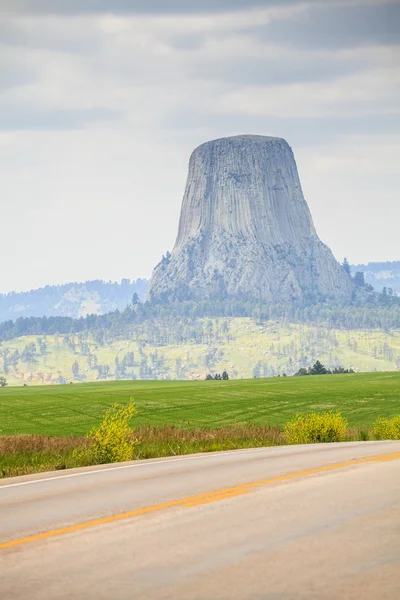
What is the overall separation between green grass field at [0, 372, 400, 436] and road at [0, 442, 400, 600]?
38.2 meters

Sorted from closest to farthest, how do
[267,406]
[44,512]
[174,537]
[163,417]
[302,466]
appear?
[174,537], [44,512], [302,466], [163,417], [267,406]

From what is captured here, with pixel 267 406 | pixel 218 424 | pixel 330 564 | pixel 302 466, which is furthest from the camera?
pixel 267 406

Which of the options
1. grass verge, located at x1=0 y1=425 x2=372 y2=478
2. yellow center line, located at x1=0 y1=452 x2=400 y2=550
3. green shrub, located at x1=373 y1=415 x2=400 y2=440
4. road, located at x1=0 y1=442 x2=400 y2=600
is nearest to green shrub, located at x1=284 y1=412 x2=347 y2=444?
grass verge, located at x1=0 y1=425 x2=372 y2=478

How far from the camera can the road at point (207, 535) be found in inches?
342

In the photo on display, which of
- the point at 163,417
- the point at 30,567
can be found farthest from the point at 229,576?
the point at 163,417

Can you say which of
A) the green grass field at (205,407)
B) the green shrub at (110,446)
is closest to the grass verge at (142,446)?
the green shrub at (110,446)

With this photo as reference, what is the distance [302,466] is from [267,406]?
180ft

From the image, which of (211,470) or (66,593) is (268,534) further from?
(211,470)

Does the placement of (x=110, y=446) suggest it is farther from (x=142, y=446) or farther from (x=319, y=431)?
(x=319, y=431)

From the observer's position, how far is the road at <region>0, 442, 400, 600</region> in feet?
28.5

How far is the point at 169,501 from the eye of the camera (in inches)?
551

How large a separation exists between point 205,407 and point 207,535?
62261 mm

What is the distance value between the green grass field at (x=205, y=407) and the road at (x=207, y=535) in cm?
3820

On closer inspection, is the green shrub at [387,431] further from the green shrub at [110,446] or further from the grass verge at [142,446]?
the green shrub at [110,446]
